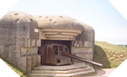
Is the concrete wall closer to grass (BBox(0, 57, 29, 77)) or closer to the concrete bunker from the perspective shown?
the concrete bunker

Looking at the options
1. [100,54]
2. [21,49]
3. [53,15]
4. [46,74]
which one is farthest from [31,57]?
[100,54]

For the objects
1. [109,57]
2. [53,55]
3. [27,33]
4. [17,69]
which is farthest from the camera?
[109,57]

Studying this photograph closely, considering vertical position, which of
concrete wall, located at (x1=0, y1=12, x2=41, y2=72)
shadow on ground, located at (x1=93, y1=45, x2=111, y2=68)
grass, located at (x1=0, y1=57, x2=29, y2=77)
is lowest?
shadow on ground, located at (x1=93, y1=45, x2=111, y2=68)

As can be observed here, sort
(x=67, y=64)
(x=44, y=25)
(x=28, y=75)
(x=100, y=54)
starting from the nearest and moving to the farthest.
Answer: (x=28, y=75), (x=44, y=25), (x=67, y=64), (x=100, y=54)

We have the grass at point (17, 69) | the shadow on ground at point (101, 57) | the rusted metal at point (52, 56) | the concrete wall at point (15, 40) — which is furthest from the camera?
the shadow on ground at point (101, 57)

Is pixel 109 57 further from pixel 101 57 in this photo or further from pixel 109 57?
pixel 101 57

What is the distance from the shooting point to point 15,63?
8.46m

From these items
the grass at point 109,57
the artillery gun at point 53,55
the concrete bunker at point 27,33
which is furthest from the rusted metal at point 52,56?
the grass at point 109,57

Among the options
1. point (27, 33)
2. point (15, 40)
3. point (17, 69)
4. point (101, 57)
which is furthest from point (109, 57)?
point (15, 40)

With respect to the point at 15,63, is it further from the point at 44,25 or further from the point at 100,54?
the point at 100,54

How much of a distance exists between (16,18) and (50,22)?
7.19ft

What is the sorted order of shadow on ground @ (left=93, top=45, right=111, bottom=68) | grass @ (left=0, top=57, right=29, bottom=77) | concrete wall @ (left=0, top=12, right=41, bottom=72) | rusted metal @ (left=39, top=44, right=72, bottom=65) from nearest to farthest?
grass @ (left=0, top=57, right=29, bottom=77) < concrete wall @ (left=0, top=12, right=41, bottom=72) < rusted metal @ (left=39, top=44, right=72, bottom=65) < shadow on ground @ (left=93, top=45, right=111, bottom=68)

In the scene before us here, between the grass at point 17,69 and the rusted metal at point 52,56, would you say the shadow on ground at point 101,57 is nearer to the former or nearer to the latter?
the rusted metal at point 52,56

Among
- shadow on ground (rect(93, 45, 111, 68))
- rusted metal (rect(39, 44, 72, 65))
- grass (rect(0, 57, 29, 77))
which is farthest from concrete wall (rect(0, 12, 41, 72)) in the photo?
shadow on ground (rect(93, 45, 111, 68))
